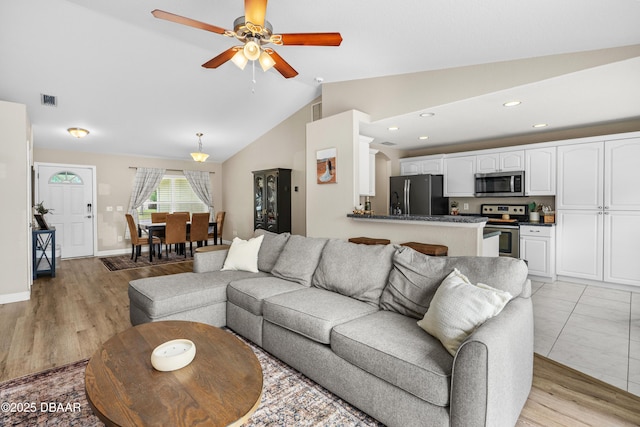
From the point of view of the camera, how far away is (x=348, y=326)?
6.31ft

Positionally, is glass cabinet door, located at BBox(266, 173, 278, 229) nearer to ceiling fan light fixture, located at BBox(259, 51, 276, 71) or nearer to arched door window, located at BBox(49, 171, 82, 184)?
ceiling fan light fixture, located at BBox(259, 51, 276, 71)

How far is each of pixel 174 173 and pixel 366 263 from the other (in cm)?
A: 730

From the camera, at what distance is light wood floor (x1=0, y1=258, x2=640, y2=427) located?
72.1 inches

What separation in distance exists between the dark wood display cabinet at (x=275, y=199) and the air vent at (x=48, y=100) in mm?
3536

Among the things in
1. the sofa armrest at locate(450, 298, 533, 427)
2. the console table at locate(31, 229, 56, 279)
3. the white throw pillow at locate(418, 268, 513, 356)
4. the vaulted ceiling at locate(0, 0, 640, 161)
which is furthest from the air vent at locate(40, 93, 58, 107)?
the sofa armrest at locate(450, 298, 533, 427)

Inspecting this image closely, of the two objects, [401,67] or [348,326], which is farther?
[401,67]

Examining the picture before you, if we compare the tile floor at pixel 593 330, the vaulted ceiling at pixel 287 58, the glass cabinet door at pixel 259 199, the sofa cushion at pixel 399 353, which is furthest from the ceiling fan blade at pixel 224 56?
the glass cabinet door at pixel 259 199

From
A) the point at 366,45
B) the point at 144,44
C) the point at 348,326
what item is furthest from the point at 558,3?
the point at 144,44

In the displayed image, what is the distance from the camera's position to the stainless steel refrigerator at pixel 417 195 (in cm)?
564

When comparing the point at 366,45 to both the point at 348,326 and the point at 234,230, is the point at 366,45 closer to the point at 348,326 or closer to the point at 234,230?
the point at 348,326

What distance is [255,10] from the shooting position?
208cm

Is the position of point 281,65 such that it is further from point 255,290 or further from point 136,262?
point 136,262

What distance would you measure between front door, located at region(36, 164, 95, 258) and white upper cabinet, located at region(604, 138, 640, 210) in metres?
9.39

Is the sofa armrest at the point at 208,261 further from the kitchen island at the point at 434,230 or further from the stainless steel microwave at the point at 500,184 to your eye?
the stainless steel microwave at the point at 500,184
